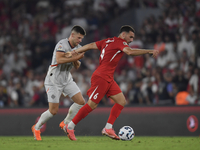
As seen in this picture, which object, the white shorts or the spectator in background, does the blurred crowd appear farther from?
the white shorts

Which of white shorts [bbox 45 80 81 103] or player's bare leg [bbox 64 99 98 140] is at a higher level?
white shorts [bbox 45 80 81 103]

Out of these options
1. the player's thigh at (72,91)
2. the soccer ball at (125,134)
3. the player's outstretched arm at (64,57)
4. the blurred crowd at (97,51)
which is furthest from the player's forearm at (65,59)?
the blurred crowd at (97,51)

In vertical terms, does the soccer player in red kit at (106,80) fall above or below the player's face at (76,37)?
below

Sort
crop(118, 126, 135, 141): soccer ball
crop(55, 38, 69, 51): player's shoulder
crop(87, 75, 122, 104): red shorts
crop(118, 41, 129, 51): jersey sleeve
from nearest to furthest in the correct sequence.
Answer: crop(118, 41, 129, 51): jersey sleeve → crop(87, 75, 122, 104): red shorts → crop(118, 126, 135, 141): soccer ball → crop(55, 38, 69, 51): player's shoulder

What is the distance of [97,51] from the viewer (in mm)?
14789

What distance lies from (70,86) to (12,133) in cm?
360

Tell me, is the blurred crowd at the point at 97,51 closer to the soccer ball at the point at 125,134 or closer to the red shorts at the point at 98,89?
the soccer ball at the point at 125,134

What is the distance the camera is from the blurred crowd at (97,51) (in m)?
10.9

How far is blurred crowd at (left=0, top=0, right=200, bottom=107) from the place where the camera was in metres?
10.9

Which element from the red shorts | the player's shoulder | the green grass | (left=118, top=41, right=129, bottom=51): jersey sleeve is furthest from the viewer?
the player's shoulder

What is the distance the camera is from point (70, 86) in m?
7.50

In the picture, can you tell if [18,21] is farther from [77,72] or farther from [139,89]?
[139,89]

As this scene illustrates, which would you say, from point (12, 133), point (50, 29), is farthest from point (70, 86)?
point (50, 29)

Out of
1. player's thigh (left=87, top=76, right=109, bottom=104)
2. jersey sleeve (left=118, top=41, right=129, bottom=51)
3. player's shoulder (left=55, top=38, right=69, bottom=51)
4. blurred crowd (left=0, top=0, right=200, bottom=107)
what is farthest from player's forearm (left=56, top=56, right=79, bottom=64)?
blurred crowd (left=0, top=0, right=200, bottom=107)
